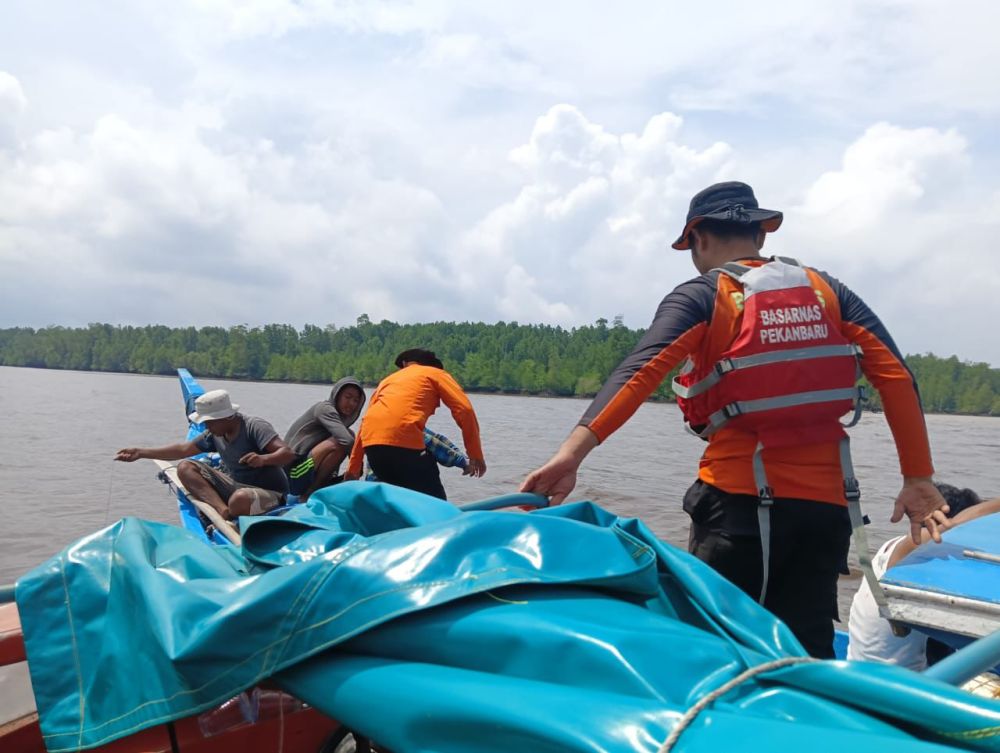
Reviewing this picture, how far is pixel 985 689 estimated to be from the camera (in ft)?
9.71

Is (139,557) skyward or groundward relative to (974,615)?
skyward

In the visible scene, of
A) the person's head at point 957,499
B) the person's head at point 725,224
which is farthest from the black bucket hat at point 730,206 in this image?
the person's head at point 957,499

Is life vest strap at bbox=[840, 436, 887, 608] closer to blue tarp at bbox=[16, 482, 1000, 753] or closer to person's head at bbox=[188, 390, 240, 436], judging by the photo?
blue tarp at bbox=[16, 482, 1000, 753]

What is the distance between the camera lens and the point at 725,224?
2.91m

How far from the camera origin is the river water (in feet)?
41.2

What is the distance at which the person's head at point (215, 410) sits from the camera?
7324 mm

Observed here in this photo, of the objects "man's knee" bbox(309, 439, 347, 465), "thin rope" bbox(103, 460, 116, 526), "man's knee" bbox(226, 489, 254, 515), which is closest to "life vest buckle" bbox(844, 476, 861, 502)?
"man's knee" bbox(226, 489, 254, 515)

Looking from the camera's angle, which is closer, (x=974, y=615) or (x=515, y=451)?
(x=974, y=615)

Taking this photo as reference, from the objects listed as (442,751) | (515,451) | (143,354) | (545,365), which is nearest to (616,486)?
(515,451)

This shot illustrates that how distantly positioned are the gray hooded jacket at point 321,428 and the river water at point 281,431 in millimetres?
3589

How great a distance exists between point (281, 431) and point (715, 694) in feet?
89.7

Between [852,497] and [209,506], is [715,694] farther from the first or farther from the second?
[209,506]

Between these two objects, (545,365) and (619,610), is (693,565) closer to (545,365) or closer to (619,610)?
(619,610)

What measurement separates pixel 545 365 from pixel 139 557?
8092 centimetres
